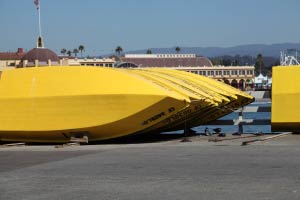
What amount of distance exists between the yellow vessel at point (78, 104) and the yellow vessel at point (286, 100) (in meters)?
2.95

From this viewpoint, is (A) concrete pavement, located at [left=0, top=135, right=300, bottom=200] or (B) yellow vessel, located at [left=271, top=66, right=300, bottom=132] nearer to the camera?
(A) concrete pavement, located at [left=0, top=135, right=300, bottom=200]

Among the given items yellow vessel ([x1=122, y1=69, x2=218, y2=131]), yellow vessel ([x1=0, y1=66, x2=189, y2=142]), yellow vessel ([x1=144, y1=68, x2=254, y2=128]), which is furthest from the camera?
yellow vessel ([x1=144, y1=68, x2=254, y2=128])

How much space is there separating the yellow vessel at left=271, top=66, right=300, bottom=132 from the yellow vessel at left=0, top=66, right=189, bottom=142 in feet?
9.67

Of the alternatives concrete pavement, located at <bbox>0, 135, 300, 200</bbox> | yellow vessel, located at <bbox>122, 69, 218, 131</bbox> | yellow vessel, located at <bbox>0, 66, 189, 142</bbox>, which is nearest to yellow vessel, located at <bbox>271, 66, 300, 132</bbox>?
yellow vessel, located at <bbox>122, 69, 218, 131</bbox>

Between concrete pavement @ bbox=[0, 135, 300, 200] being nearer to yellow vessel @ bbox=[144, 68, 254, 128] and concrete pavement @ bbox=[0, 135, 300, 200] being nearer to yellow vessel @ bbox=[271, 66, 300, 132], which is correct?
yellow vessel @ bbox=[271, 66, 300, 132]

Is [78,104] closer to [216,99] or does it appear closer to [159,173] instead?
[216,99]

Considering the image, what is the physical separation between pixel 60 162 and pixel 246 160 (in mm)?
3731

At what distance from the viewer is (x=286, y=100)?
17000 millimetres

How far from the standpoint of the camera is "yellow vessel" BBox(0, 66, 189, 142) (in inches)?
638

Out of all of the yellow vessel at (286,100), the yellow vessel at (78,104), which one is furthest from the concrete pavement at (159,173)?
the yellow vessel at (286,100)

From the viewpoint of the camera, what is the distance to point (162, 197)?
24.8 ft

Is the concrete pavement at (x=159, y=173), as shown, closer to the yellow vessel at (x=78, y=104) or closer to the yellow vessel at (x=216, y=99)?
the yellow vessel at (x=78, y=104)

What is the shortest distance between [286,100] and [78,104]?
19.4ft

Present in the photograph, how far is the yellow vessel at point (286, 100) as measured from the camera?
55.7ft
